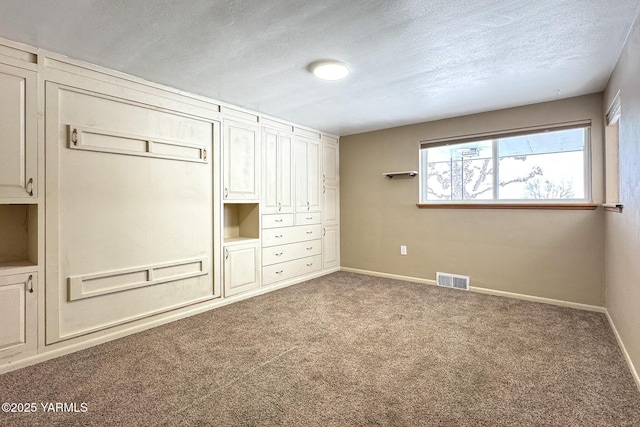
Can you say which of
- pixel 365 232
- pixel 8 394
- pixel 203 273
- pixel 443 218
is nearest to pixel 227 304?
pixel 203 273

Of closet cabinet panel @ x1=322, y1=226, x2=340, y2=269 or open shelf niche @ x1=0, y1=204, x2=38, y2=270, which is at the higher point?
open shelf niche @ x1=0, y1=204, x2=38, y2=270

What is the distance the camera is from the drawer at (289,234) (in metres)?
4.14

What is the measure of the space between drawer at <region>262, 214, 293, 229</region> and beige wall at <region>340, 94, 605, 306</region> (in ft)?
3.84

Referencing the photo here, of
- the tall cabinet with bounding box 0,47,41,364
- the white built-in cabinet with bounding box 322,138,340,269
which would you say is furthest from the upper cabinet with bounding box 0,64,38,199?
the white built-in cabinet with bounding box 322,138,340,269

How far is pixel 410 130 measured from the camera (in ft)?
A: 14.8

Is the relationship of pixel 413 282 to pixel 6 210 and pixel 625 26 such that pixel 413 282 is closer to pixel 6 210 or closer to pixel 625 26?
pixel 625 26

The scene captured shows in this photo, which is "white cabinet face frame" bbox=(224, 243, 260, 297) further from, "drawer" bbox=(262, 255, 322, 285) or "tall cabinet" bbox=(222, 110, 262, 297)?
"drawer" bbox=(262, 255, 322, 285)

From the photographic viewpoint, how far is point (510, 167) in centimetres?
383

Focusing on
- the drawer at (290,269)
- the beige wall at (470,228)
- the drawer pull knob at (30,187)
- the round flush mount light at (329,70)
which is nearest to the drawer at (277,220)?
the drawer at (290,269)

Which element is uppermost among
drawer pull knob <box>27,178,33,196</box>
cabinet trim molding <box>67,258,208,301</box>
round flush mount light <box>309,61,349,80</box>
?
round flush mount light <box>309,61,349,80</box>

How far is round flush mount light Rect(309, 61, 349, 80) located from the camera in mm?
2546

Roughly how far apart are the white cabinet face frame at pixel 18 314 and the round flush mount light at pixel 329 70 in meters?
2.59

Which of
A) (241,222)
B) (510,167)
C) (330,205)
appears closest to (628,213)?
(510,167)

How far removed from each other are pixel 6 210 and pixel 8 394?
1353 millimetres
